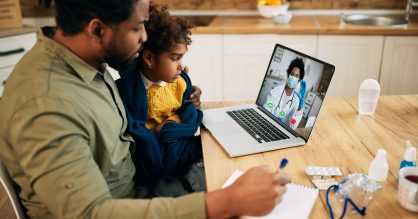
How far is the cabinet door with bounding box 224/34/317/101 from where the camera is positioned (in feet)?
9.36

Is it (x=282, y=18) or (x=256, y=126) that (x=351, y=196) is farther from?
(x=282, y=18)

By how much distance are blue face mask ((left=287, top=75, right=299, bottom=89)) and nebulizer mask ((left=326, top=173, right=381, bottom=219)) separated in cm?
45

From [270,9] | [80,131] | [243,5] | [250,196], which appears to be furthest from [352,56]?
[80,131]

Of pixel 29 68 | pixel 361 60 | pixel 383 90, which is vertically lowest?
pixel 383 90

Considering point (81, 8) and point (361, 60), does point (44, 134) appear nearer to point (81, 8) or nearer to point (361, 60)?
point (81, 8)

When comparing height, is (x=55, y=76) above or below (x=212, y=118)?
above

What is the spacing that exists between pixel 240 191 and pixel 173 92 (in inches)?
29.0

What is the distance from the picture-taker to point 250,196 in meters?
0.85

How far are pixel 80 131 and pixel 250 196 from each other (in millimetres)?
411

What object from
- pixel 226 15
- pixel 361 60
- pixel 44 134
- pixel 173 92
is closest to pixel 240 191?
pixel 44 134

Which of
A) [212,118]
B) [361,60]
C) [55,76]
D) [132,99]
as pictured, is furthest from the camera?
[361,60]

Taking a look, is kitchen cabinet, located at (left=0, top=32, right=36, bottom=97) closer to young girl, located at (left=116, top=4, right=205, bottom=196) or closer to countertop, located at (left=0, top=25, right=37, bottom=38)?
countertop, located at (left=0, top=25, right=37, bottom=38)

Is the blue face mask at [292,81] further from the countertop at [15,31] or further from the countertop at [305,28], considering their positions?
the countertop at [15,31]

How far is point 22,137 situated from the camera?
0.82 metres
